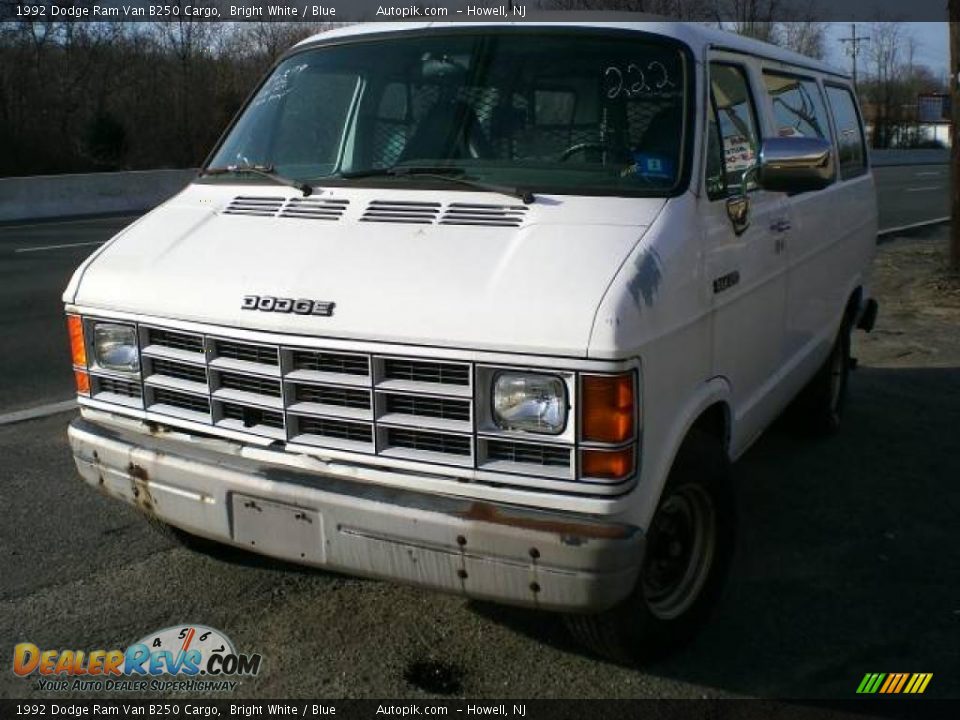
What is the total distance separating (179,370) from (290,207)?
74 cm

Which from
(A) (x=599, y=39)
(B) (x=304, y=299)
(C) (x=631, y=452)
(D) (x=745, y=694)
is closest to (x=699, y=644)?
(D) (x=745, y=694)

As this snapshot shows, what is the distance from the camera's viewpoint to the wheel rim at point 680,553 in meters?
3.47

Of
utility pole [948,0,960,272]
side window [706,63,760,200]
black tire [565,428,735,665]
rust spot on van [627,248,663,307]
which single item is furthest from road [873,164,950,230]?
rust spot on van [627,248,663,307]

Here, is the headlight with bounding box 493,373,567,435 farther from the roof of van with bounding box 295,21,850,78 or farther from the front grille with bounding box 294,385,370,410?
the roof of van with bounding box 295,21,850,78

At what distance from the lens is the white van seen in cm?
295

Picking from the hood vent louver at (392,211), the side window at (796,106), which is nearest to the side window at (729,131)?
the side window at (796,106)

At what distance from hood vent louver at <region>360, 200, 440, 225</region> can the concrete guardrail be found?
1882cm

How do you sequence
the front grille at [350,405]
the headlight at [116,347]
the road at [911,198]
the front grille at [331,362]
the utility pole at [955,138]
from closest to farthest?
the front grille at [350,405], the front grille at [331,362], the headlight at [116,347], the utility pole at [955,138], the road at [911,198]

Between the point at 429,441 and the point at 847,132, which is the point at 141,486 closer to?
the point at 429,441

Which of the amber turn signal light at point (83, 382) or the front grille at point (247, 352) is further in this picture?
the amber turn signal light at point (83, 382)

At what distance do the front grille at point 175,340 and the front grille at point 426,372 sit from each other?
745 mm

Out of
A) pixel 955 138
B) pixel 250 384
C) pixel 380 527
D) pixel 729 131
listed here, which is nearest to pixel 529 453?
pixel 380 527

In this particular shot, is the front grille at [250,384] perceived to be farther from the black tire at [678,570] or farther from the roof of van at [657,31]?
the roof of van at [657,31]

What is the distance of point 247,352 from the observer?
11.0 feet
